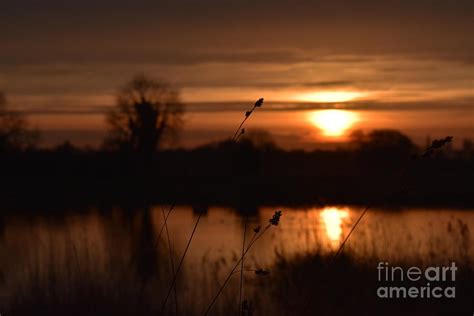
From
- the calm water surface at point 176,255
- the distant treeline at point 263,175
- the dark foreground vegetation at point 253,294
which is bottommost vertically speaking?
the dark foreground vegetation at point 253,294

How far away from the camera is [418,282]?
8805 mm

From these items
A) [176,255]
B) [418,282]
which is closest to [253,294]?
[176,255]

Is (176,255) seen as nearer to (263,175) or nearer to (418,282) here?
(418,282)

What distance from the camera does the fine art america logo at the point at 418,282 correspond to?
800cm

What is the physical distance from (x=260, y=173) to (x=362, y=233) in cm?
3104

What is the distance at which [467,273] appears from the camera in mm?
8688

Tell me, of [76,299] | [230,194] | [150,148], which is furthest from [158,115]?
[76,299]

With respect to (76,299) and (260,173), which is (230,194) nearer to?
(260,173)

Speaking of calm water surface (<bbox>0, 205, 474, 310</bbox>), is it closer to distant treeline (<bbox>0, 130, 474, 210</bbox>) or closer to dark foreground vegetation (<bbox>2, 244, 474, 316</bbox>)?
dark foreground vegetation (<bbox>2, 244, 474, 316</bbox>)

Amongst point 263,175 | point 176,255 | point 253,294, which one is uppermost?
point 263,175

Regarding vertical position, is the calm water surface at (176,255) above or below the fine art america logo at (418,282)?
above

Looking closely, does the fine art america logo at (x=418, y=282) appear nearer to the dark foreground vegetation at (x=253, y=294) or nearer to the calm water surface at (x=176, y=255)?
the dark foreground vegetation at (x=253, y=294)

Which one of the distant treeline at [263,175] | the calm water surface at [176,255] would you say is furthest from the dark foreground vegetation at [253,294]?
the distant treeline at [263,175]

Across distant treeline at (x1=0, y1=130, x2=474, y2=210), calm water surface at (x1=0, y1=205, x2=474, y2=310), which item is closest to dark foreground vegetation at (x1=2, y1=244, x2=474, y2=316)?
calm water surface at (x1=0, y1=205, x2=474, y2=310)
